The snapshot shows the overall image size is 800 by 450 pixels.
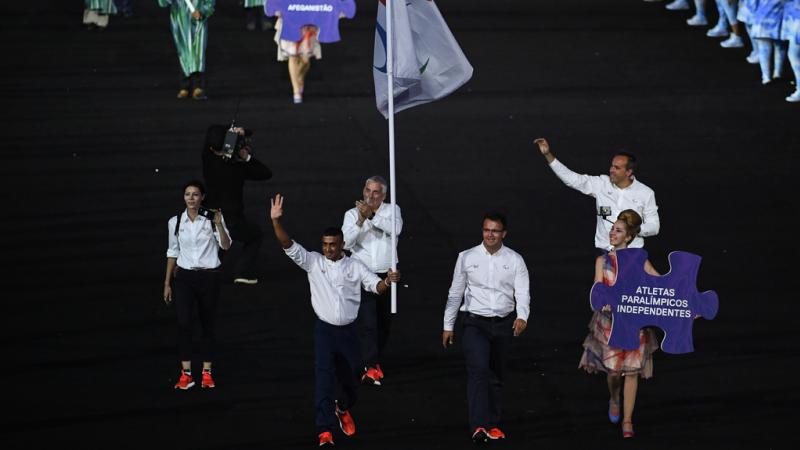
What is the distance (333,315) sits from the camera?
1276 cm

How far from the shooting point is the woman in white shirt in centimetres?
1378

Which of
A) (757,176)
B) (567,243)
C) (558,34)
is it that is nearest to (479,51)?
(558,34)

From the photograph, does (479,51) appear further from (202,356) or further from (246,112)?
(202,356)

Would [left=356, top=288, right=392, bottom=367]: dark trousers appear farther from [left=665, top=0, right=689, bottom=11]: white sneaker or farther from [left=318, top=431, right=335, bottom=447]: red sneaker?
[left=665, top=0, right=689, bottom=11]: white sneaker

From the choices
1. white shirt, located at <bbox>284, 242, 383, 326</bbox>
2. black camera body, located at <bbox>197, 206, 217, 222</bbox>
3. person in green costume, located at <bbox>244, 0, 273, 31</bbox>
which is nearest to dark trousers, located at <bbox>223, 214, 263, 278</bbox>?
black camera body, located at <bbox>197, 206, 217, 222</bbox>

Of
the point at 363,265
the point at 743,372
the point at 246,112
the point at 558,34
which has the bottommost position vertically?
the point at 743,372

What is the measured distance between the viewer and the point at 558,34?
28.2 metres

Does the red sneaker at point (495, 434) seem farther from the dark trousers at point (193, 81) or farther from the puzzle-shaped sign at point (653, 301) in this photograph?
the dark trousers at point (193, 81)

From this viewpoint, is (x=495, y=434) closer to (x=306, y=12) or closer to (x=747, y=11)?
(x=306, y=12)

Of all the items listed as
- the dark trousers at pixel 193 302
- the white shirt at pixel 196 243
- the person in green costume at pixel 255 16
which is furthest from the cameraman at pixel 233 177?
the person in green costume at pixel 255 16

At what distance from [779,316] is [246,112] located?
9.19 m

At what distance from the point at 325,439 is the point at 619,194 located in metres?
3.32

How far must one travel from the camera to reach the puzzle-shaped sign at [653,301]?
41.4ft

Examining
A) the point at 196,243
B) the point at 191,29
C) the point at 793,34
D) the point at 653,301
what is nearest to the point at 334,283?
the point at 196,243
